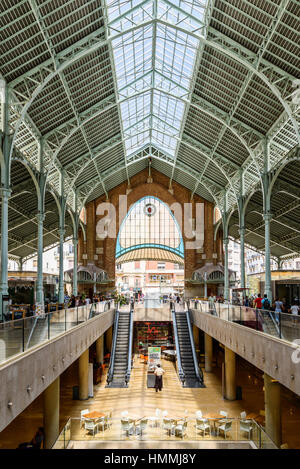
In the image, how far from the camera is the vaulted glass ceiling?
21.9 meters

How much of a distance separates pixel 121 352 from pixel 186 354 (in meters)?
4.95

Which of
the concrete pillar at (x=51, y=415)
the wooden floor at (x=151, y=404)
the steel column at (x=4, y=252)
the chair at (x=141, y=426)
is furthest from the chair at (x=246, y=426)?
the steel column at (x=4, y=252)

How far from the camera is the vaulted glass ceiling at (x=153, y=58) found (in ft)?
71.7

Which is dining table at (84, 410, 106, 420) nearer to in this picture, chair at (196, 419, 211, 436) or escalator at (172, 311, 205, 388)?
chair at (196, 419, 211, 436)

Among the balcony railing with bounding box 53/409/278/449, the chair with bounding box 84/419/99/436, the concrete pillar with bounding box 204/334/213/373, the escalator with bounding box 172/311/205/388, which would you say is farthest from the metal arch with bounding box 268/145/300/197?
the chair with bounding box 84/419/99/436

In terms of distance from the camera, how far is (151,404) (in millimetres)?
23219

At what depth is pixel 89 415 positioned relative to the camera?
19.0 metres

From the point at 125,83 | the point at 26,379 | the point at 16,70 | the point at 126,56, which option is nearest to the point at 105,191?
the point at 125,83

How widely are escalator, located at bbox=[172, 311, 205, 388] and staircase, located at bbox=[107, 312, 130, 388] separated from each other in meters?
3.90

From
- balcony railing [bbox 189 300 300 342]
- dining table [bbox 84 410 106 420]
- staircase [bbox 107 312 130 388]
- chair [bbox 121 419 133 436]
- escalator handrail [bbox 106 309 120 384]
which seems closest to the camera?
balcony railing [bbox 189 300 300 342]

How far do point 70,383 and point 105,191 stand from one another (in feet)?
83.8

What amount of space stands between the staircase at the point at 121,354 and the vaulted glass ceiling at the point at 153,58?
16783 millimetres

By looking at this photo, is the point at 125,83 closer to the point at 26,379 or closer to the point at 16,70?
the point at 16,70

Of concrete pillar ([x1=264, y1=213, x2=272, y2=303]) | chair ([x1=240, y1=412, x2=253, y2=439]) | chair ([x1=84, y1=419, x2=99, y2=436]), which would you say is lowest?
chair ([x1=84, y1=419, x2=99, y2=436])
